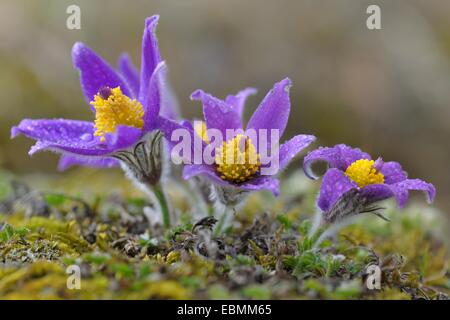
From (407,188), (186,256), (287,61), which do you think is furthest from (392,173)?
(287,61)

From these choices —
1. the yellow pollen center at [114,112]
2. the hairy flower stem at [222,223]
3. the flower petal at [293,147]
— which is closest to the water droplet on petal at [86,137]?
the yellow pollen center at [114,112]

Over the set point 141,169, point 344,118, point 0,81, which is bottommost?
point 141,169

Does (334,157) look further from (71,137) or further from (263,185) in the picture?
(71,137)

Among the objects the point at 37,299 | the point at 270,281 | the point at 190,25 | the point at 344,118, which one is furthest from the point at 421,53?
the point at 37,299

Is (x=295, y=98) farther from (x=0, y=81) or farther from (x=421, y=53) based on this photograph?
(x=0, y=81)

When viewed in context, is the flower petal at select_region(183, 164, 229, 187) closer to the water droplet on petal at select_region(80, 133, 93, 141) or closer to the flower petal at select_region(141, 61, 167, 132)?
the flower petal at select_region(141, 61, 167, 132)
